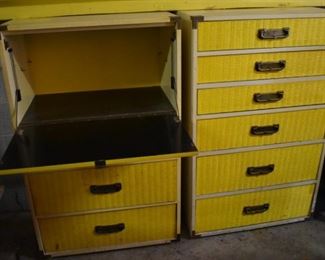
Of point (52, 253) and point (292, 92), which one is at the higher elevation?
point (292, 92)

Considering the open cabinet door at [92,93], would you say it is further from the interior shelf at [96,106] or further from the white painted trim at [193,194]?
the white painted trim at [193,194]

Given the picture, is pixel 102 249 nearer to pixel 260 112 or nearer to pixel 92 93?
pixel 92 93

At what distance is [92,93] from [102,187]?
502mm

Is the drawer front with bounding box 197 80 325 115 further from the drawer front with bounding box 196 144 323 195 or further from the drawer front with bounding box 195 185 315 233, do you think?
the drawer front with bounding box 195 185 315 233

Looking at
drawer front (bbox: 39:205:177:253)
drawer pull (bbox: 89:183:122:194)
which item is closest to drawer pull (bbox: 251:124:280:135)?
drawer front (bbox: 39:205:177:253)

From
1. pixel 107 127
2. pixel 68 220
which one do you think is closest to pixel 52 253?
pixel 68 220

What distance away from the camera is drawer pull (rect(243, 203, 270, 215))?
5.25 ft

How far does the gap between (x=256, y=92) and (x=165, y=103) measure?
1.30ft

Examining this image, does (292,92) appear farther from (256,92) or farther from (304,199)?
(304,199)

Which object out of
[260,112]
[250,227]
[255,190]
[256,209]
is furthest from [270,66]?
[250,227]

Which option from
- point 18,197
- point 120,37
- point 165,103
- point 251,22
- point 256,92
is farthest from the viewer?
point 18,197

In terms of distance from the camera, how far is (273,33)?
1.28 meters

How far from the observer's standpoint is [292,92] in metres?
1.40

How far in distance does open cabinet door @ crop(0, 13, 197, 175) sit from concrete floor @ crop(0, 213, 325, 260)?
661 millimetres
